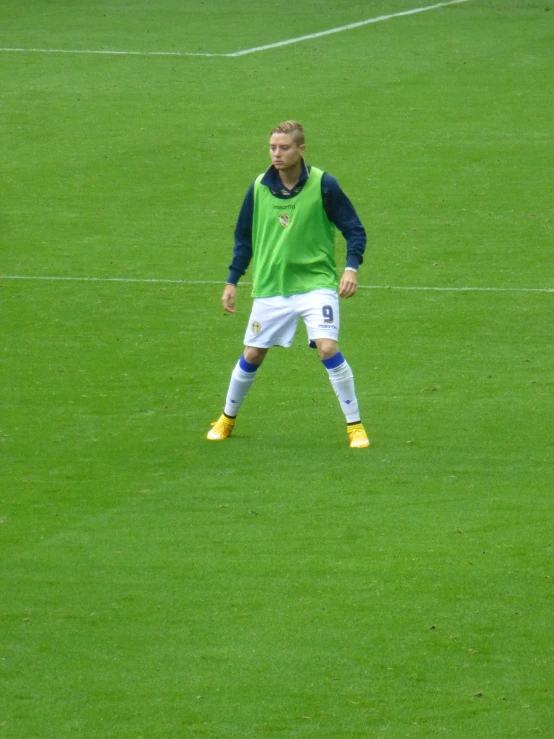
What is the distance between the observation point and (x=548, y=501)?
8414 millimetres

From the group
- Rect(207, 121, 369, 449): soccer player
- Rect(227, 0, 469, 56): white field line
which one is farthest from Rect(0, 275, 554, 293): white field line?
Rect(227, 0, 469, 56): white field line

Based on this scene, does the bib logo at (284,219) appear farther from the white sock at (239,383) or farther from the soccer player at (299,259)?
the white sock at (239,383)

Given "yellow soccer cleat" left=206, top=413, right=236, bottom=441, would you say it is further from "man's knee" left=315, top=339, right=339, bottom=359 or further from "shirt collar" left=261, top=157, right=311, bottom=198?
"shirt collar" left=261, top=157, right=311, bottom=198

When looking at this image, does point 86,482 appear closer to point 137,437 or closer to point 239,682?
point 137,437

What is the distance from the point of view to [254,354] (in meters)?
9.54

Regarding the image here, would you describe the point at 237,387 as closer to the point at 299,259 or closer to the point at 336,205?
the point at 299,259

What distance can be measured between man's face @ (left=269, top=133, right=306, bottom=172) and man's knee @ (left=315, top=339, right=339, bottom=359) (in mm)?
1169

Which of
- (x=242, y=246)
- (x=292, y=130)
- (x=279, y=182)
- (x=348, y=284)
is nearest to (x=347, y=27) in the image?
(x=242, y=246)

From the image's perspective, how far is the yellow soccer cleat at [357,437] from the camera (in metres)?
9.49

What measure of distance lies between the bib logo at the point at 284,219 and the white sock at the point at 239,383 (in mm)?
977

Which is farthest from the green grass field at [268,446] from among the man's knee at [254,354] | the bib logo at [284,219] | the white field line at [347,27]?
the white field line at [347,27]

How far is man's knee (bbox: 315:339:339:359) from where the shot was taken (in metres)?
9.26

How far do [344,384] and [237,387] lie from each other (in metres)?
0.76

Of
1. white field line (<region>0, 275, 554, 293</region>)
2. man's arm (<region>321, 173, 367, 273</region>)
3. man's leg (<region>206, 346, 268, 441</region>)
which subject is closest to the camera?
man's arm (<region>321, 173, 367, 273</region>)
